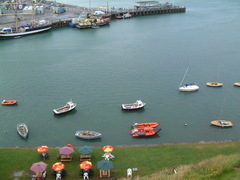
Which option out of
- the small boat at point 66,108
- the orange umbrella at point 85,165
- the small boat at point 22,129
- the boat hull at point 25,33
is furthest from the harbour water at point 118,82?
the orange umbrella at point 85,165

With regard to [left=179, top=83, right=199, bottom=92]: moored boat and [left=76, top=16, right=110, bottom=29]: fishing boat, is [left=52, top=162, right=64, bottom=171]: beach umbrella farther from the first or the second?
[left=76, top=16, right=110, bottom=29]: fishing boat

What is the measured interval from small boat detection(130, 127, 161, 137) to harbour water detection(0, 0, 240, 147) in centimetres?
77

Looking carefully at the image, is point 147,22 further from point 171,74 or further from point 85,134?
point 85,134

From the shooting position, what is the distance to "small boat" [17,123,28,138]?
43987mm

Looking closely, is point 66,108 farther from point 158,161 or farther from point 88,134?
point 158,161

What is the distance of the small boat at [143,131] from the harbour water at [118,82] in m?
0.77

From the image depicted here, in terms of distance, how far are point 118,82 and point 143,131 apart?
2154cm

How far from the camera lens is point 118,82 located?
63688 mm

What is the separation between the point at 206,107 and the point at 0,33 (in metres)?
79.1

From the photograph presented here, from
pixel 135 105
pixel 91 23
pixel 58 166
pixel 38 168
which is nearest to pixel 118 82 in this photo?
pixel 135 105

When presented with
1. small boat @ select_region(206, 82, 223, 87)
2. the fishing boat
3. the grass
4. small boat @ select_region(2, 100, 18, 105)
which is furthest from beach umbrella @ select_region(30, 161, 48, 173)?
the fishing boat

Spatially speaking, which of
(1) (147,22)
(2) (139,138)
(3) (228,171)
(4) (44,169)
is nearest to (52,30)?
(1) (147,22)

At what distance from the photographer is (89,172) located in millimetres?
32375

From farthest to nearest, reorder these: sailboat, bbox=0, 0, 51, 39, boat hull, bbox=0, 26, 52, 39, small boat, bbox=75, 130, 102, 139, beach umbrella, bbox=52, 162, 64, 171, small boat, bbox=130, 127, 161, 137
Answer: sailboat, bbox=0, 0, 51, 39
boat hull, bbox=0, 26, 52, 39
small boat, bbox=130, 127, 161, 137
small boat, bbox=75, 130, 102, 139
beach umbrella, bbox=52, 162, 64, 171
